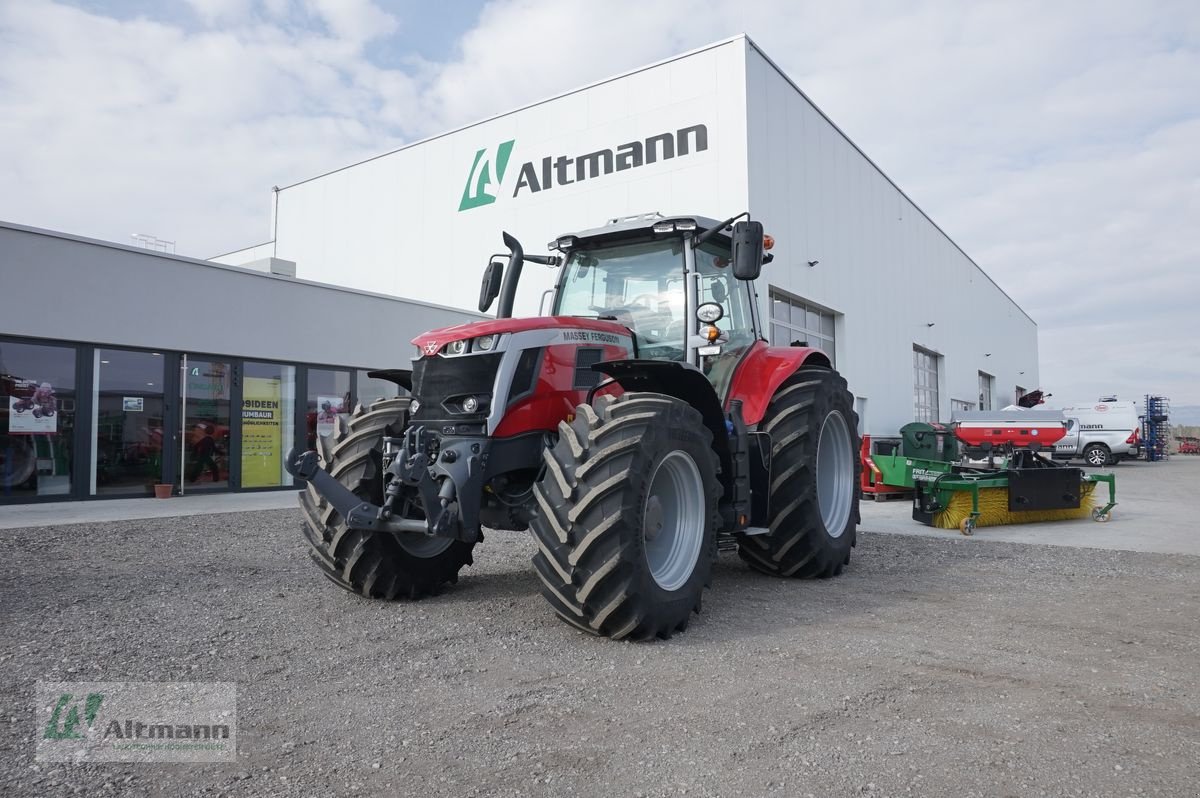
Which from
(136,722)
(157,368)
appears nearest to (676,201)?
(157,368)

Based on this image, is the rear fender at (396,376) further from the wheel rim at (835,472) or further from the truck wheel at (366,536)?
the wheel rim at (835,472)

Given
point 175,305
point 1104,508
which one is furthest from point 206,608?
point 1104,508

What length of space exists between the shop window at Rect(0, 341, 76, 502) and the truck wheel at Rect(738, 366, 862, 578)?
943 cm

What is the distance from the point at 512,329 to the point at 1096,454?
89.8 ft

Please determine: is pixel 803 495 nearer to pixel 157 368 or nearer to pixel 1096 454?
pixel 157 368

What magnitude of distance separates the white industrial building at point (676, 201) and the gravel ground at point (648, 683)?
24.8 feet

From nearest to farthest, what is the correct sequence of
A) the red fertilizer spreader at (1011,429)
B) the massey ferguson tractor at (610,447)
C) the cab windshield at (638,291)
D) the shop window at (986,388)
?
the massey ferguson tractor at (610,447), the cab windshield at (638,291), the red fertilizer spreader at (1011,429), the shop window at (986,388)

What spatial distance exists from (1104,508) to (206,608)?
1045cm

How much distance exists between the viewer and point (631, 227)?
5379mm

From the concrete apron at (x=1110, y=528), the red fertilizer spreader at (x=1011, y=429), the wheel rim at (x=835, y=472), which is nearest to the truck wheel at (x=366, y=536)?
the wheel rim at (x=835, y=472)

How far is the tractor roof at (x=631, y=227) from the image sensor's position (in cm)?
527

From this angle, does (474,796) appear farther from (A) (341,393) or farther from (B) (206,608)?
(A) (341,393)

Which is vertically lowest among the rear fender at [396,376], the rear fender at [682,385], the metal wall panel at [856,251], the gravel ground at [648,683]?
the gravel ground at [648,683]

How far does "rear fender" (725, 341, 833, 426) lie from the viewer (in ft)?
17.6
